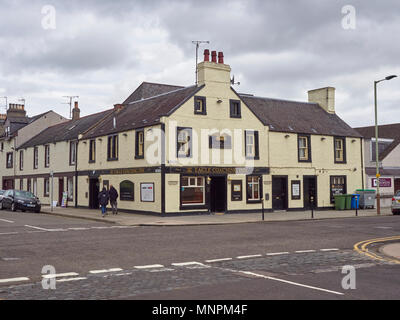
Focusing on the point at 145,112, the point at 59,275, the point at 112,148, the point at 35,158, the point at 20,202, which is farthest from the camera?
the point at 35,158

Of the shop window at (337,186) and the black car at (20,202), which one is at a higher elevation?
the shop window at (337,186)

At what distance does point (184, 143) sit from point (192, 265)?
1793 cm

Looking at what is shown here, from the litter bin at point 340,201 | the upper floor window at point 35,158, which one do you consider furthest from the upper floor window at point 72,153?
the litter bin at point 340,201

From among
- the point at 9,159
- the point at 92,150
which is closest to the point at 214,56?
the point at 92,150

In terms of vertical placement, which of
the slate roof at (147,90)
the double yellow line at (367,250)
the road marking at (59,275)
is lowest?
the double yellow line at (367,250)

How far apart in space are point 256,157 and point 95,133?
12487mm

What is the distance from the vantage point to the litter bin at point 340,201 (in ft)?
112

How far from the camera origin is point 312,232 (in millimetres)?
18047

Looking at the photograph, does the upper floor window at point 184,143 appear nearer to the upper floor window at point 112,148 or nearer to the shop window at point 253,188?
the shop window at point 253,188

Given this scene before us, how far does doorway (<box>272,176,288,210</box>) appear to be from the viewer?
3216 centimetres

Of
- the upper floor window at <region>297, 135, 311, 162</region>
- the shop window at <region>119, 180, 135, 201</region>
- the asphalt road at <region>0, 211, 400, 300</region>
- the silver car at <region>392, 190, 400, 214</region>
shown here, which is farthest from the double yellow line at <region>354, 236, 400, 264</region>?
the upper floor window at <region>297, 135, 311, 162</region>

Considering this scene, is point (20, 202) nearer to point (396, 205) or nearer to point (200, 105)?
point (200, 105)

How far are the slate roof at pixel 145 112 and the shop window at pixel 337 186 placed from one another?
1325 centimetres

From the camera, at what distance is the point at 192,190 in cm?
2806
